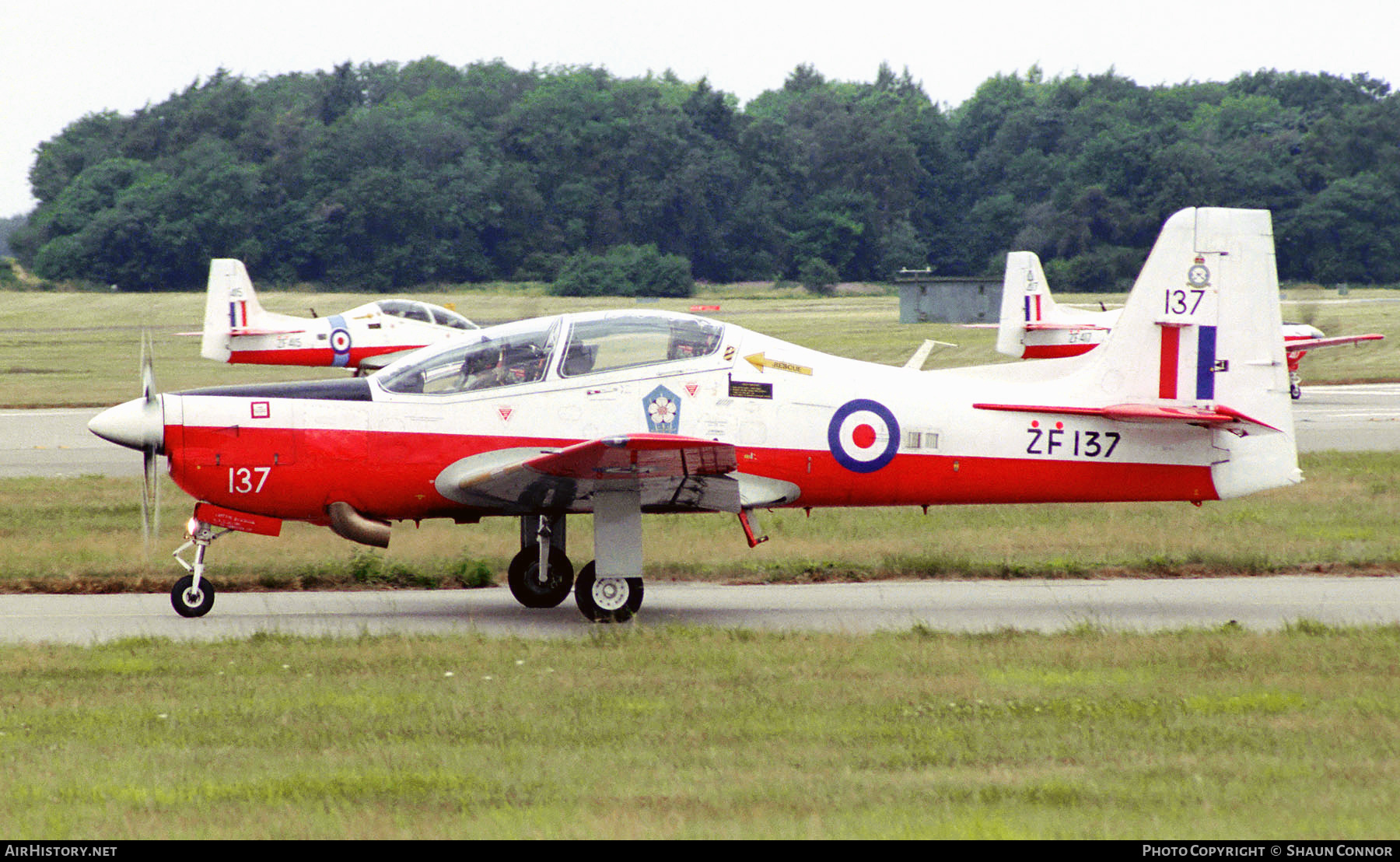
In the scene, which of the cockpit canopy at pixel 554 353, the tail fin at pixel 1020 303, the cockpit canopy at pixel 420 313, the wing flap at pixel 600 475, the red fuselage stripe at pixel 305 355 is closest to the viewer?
the wing flap at pixel 600 475

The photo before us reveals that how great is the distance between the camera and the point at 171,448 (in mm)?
10023

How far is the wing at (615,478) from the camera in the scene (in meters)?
9.32

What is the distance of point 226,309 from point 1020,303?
676 inches

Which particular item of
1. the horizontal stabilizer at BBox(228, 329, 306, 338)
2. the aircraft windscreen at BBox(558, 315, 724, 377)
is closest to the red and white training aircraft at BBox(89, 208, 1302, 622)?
the aircraft windscreen at BBox(558, 315, 724, 377)

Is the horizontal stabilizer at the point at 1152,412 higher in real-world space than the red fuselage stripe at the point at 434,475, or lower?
higher

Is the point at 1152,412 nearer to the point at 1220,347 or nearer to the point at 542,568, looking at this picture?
the point at 1220,347

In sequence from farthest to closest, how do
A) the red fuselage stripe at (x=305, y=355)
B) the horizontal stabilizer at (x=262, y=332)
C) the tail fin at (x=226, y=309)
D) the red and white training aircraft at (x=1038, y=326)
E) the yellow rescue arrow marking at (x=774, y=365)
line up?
1. the red and white training aircraft at (x=1038, y=326)
2. the tail fin at (x=226, y=309)
3. the horizontal stabilizer at (x=262, y=332)
4. the red fuselage stripe at (x=305, y=355)
5. the yellow rescue arrow marking at (x=774, y=365)

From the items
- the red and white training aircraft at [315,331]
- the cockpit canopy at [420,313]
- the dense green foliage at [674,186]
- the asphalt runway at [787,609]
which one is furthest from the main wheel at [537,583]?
the dense green foliage at [674,186]

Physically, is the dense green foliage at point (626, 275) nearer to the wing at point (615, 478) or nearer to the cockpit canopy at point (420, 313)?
the cockpit canopy at point (420, 313)

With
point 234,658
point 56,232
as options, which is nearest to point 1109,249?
point 56,232

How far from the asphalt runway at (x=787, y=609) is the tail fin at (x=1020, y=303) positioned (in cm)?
2073

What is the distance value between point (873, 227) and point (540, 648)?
85.7 meters

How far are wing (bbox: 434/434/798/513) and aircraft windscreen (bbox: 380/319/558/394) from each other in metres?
0.54

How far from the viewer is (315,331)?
30000 mm
